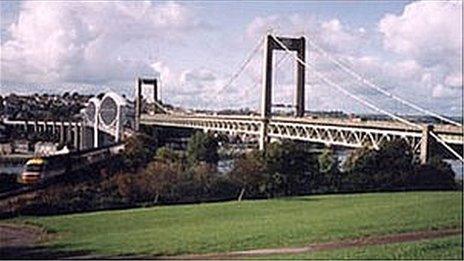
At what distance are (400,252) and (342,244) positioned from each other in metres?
0.72

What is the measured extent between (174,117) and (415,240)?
39.2 feet

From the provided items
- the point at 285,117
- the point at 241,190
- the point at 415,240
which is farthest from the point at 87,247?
the point at 285,117

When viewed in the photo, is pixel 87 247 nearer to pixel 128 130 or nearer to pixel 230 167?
pixel 230 167

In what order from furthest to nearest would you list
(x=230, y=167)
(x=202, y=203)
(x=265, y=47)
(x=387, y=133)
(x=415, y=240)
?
(x=265, y=47) → (x=387, y=133) → (x=230, y=167) → (x=202, y=203) → (x=415, y=240)

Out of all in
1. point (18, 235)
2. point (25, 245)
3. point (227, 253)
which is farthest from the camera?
point (18, 235)

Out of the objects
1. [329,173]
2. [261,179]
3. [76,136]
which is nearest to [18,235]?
[261,179]

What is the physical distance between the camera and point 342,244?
6.60 meters

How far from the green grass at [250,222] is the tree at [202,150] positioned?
2705 millimetres

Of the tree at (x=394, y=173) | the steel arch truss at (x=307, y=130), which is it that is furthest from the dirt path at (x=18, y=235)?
the steel arch truss at (x=307, y=130)

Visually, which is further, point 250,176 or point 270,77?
point 270,77

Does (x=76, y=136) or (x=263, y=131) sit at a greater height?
(x=263, y=131)

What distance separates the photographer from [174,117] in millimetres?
18141

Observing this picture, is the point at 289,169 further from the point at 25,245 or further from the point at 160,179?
the point at 25,245

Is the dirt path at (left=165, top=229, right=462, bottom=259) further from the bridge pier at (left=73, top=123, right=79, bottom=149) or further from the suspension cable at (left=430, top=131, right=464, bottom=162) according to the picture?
the bridge pier at (left=73, top=123, right=79, bottom=149)
